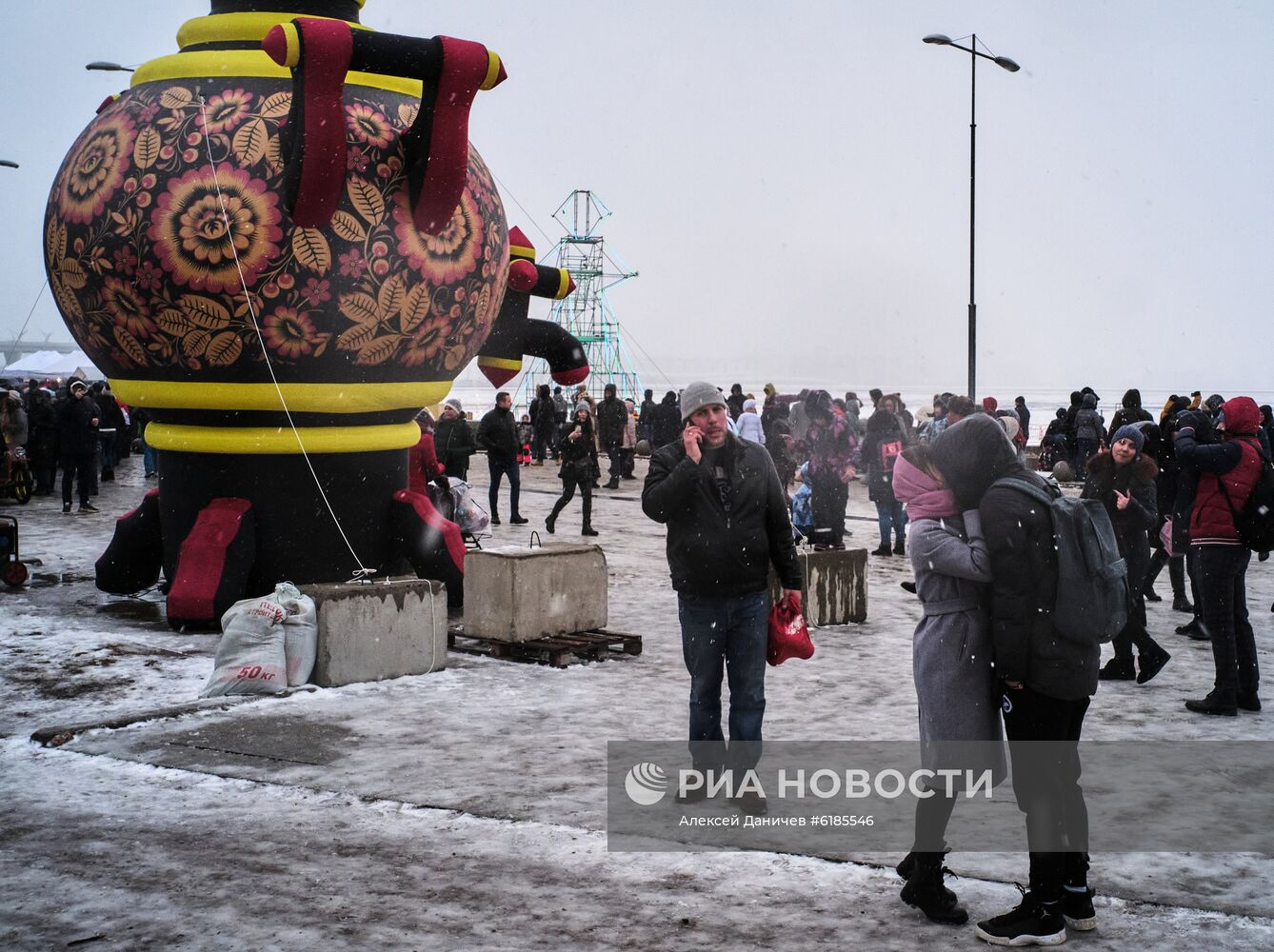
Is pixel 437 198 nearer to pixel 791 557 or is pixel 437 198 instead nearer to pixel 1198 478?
pixel 791 557

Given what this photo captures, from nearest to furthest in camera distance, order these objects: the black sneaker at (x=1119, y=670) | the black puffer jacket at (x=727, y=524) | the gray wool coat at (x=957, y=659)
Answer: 1. the gray wool coat at (x=957, y=659)
2. the black puffer jacket at (x=727, y=524)
3. the black sneaker at (x=1119, y=670)

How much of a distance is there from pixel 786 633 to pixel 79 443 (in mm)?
14921

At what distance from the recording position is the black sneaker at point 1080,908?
463 cm

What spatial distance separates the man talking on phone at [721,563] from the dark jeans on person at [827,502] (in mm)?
7874

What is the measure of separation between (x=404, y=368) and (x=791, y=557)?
508cm

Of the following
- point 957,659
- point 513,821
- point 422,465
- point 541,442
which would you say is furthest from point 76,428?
point 957,659

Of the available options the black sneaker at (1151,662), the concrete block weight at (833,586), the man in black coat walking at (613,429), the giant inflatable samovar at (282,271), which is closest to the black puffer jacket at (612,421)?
the man in black coat walking at (613,429)

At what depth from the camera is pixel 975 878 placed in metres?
5.14

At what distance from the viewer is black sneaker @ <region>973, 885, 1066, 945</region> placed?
4.54 metres

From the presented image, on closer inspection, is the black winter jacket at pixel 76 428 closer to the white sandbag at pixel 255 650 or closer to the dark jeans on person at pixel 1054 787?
the white sandbag at pixel 255 650

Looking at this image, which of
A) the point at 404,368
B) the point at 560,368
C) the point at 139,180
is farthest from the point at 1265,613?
the point at 139,180

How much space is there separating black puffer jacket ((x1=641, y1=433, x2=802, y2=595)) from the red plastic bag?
15 centimetres

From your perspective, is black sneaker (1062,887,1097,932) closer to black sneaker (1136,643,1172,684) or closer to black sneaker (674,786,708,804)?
black sneaker (674,786,708,804)

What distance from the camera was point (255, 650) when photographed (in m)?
8.23
